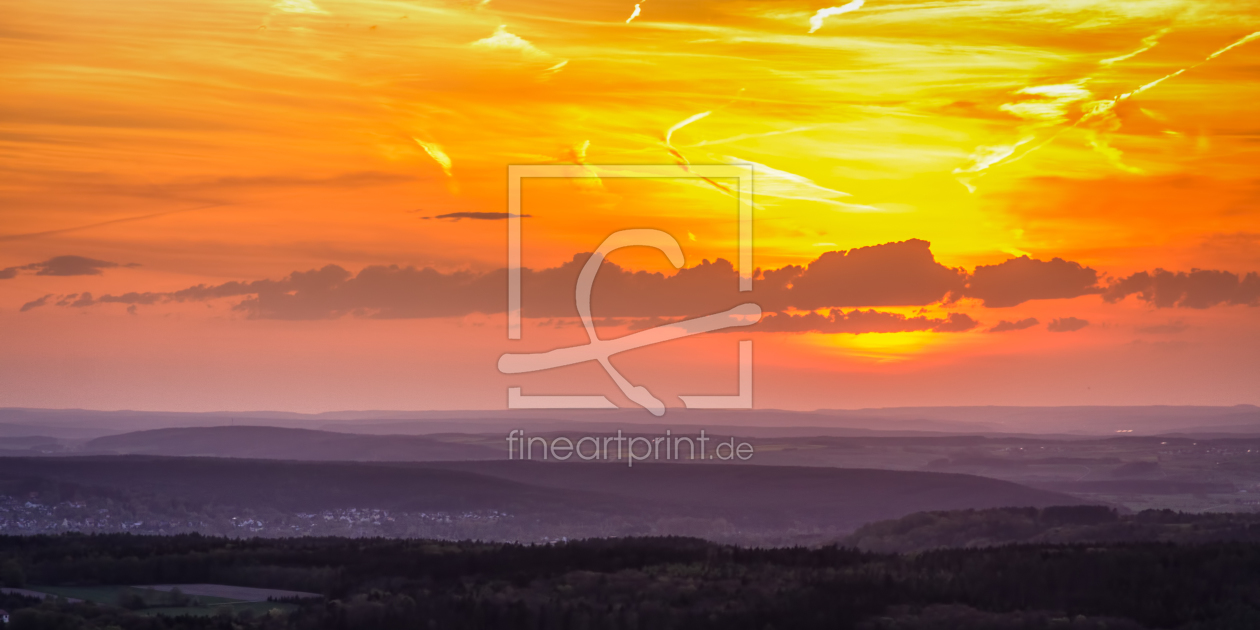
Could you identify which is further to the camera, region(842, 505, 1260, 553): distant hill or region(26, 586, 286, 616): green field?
region(842, 505, 1260, 553): distant hill

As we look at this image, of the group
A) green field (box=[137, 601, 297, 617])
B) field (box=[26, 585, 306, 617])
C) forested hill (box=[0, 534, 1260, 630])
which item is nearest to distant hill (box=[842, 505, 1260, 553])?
forested hill (box=[0, 534, 1260, 630])

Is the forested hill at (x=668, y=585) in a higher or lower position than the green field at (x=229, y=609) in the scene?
lower

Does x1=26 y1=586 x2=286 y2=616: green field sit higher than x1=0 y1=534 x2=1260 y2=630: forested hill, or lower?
higher

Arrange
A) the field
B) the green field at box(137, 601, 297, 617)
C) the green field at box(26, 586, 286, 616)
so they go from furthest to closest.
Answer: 1. the field
2. the green field at box(26, 586, 286, 616)
3. the green field at box(137, 601, 297, 617)

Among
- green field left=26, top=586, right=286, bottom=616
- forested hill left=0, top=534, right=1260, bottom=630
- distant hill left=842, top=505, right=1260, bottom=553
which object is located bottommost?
distant hill left=842, top=505, right=1260, bottom=553

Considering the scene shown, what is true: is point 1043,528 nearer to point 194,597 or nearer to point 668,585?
point 668,585

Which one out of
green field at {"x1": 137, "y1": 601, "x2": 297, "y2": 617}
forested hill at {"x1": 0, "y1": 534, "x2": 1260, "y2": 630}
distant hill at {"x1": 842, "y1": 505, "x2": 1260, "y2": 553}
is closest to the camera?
green field at {"x1": 137, "y1": 601, "x2": 297, "y2": 617}

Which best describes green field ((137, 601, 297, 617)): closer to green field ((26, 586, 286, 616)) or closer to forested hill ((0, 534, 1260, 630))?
green field ((26, 586, 286, 616))

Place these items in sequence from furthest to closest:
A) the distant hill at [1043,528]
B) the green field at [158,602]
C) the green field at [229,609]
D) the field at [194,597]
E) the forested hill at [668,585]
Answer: the distant hill at [1043,528]
the forested hill at [668,585]
the field at [194,597]
the green field at [158,602]
the green field at [229,609]

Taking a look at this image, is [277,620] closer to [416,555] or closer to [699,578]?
[699,578]

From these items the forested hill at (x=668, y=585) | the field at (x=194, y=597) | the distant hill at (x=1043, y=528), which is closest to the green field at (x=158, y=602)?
the field at (x=194, y=597)

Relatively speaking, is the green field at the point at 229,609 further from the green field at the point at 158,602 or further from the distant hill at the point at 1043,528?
the distant hill at the point at 1043,528

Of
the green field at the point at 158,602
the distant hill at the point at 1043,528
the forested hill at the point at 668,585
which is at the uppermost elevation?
the green field at the point at 158,602
